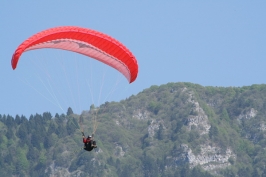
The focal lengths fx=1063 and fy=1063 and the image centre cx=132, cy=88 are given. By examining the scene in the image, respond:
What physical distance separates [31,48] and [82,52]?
5.54 m

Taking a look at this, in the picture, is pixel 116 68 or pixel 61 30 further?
pixel 116 68

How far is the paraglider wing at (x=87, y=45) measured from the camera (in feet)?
206

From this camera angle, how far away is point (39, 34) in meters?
63.0

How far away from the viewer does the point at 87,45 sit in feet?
220

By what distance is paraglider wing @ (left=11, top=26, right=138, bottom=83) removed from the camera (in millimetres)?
62844

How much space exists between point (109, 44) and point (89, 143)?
6.50 meters

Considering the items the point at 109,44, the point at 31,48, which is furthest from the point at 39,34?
the point at 109,44

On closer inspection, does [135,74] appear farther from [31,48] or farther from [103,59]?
[31,48]

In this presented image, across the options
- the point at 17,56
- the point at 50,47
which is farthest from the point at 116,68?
the point at 17,56

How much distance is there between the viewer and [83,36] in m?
66.1

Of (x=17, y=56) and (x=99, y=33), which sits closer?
(x=17, y=56)

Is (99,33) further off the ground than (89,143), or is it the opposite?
(99,33)

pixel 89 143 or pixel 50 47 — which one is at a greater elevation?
pixel 50 47

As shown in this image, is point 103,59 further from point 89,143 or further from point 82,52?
point 89,143
